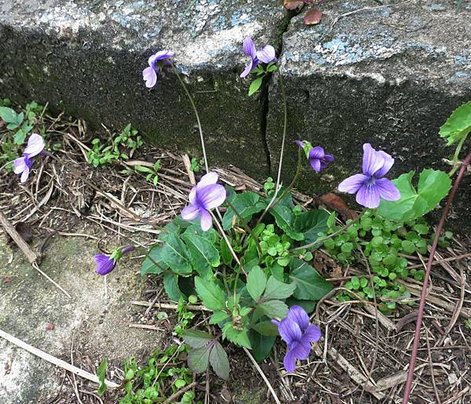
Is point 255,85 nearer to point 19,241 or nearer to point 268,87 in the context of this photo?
point 268,87

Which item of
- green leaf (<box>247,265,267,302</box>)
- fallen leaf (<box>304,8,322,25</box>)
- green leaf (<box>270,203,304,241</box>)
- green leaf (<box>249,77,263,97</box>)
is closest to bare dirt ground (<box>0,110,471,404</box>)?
green leaf (<box>270,203,304,241</box>)

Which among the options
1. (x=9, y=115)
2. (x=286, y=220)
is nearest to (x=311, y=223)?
(x=286, y=220)

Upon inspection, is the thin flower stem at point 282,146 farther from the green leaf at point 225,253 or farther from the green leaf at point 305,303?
the green leaf at point 305,303

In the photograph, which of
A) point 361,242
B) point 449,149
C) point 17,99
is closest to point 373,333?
point 361,242

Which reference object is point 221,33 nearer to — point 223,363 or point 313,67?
point 313,67

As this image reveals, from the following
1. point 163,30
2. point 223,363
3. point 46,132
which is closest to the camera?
point 223,363

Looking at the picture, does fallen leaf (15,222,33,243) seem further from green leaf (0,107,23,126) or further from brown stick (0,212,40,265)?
green leaf (0,107,23,126)
